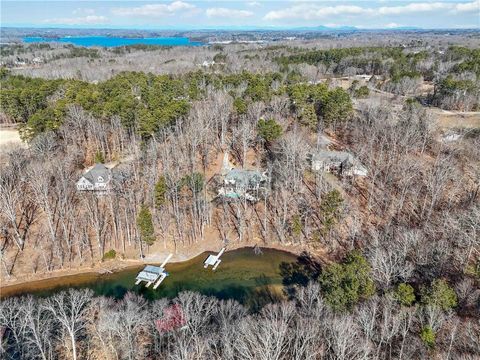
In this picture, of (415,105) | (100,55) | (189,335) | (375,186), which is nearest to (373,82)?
(415,105)

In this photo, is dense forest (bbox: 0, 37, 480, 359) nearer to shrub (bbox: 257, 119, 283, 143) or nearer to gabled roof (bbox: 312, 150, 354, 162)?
shrub (bbox: 257, 119, 283, 143)

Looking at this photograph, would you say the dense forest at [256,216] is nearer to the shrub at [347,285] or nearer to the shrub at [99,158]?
the shrub at [347,285]

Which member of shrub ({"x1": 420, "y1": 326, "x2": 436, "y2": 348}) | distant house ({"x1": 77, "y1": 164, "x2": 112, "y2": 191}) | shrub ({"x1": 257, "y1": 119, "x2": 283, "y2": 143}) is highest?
shrub ({"x1": 257, "y1": 119, "x2": 283, "y2": 143})

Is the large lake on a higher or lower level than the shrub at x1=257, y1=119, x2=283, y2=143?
lower

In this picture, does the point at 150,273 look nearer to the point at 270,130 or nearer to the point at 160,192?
the point at 160,192

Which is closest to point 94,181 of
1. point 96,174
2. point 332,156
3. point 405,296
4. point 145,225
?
point 96,174

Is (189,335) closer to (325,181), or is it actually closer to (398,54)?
(325,181)

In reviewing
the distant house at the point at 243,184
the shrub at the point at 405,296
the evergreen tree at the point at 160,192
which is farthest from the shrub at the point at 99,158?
the shrub at the point at 405,296

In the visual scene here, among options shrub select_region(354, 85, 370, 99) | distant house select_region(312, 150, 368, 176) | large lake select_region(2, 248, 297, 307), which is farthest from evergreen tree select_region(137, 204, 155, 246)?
shrub select_region(354, 85, 370, 99)
